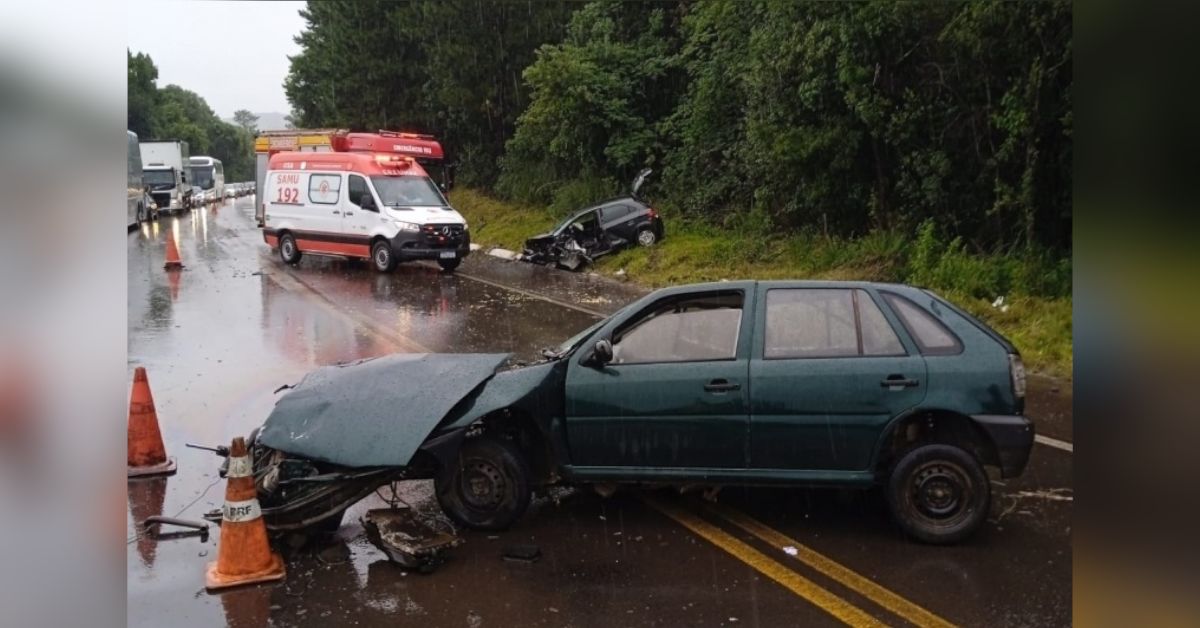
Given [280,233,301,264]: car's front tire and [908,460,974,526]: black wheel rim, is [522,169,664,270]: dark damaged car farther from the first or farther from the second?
[908,460,974,526]: black wheel rim

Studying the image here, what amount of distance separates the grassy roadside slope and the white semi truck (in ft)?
8.03

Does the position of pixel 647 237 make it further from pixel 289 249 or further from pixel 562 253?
pixel 289 249

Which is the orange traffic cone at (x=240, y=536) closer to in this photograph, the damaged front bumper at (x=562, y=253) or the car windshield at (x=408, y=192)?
the car windshield at (x=408, y=192)

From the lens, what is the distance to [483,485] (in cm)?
460

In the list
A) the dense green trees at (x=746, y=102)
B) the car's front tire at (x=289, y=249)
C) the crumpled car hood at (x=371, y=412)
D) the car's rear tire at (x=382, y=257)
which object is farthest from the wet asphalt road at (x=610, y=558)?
the dense green trees at (x=746, y=102)

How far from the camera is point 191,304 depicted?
24.3ft

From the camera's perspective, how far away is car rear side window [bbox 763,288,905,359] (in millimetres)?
4473

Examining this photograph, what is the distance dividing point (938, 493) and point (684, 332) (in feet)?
5.15

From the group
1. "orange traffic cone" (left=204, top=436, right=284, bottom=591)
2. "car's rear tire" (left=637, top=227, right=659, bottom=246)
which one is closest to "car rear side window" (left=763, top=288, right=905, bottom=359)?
"orange traffic cone" (left=204, top=436, right=284, bottom=591)

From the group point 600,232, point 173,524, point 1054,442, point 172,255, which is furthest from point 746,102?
point 173,524
